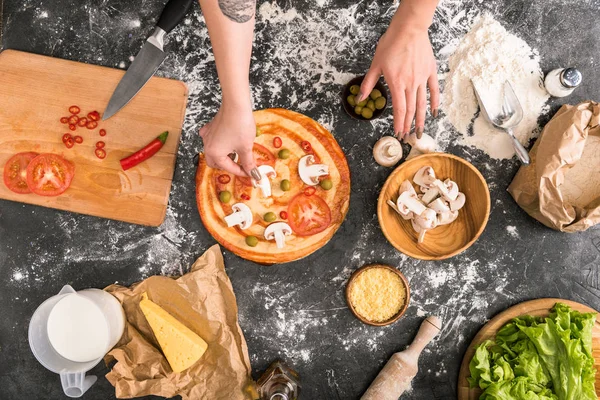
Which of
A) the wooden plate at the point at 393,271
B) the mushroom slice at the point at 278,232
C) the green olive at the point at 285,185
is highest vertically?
the green olive at the point at 285,185

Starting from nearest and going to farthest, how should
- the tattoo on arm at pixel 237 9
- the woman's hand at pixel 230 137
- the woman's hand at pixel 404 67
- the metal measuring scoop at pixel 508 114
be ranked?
the tattoo on arm at pixel 237 9 < the woman's hand at pixel 230 137 < the woman's hand at pixel 404 67 < the metal measuring scoop at pixel 508 114

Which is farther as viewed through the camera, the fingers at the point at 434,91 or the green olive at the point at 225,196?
the green olive at the point at 225,196

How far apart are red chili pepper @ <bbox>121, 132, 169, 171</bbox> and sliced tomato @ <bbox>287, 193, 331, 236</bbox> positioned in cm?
63

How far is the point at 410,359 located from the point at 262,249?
2.67 ft

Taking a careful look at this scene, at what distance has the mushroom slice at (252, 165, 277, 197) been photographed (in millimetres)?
2217

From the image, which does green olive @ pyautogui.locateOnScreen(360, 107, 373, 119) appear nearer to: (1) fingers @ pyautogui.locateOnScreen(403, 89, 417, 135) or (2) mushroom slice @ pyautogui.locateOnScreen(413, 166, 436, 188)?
(1) fingers @ pyautogui.locateOnScreen(403, 89, 417, 135)

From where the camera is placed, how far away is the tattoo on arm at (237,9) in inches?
57.1

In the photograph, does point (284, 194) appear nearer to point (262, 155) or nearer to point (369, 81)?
point (262, 155)

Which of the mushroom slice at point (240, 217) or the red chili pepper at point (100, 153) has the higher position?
the red chili pepper at point (100, 153)

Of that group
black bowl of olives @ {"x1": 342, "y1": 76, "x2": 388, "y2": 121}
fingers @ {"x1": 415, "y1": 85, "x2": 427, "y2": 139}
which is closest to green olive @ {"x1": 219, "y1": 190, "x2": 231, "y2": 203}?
black bowl of olives @ {"x1": 342, "y1": 76, "x2": 388, "y2": 121}

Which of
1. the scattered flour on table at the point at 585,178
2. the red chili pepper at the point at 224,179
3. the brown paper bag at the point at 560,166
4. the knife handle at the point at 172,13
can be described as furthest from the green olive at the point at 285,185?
the scattered flour on table at the point at 585,178

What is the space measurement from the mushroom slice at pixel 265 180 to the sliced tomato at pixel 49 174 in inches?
32.6

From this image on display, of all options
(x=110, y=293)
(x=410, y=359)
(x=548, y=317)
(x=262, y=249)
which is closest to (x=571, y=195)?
(x=548, y=317)

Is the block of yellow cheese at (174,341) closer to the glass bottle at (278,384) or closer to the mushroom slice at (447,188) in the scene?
the glass bottle at (278,384)
